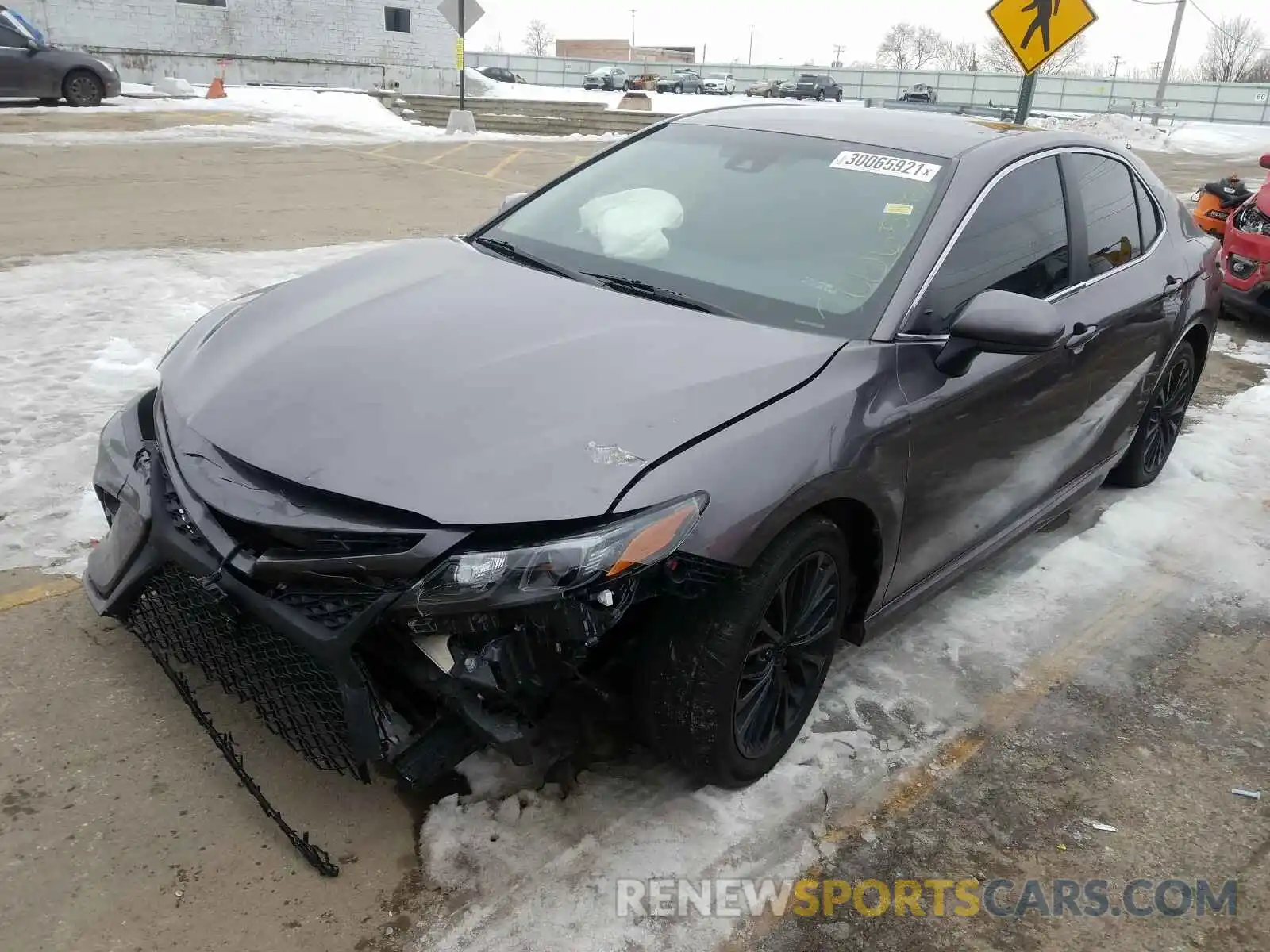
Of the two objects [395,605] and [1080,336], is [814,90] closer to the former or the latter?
[1080,336]

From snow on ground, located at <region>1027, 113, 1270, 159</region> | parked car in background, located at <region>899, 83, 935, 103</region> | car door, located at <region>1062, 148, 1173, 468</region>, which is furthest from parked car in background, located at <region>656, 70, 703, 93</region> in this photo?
car door, located at <region>1062, 148, 1173, 468</region>

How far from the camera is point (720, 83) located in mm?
57906

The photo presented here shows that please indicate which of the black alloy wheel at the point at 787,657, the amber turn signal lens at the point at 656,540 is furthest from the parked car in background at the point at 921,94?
the amber turn signal lens at the point at 656,540

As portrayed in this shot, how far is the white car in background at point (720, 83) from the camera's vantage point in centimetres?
5334

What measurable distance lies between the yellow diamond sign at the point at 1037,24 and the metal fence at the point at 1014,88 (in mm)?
38151

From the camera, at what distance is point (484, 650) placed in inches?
83.0

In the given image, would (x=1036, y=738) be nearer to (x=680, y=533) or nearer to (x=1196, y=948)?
(x=1196, y=948)

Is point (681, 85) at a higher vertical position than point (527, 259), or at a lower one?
higher

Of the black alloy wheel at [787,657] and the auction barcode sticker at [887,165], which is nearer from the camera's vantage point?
the black alloy wheel at [787,657]

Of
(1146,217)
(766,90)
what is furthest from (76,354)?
(766,90)

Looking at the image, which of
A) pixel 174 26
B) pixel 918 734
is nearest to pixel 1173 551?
pixel 918 734

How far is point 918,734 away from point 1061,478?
134 cm

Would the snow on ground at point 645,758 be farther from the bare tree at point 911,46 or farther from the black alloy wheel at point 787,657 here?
the bare tree at point 911,46

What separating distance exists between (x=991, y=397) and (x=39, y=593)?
3.15m
